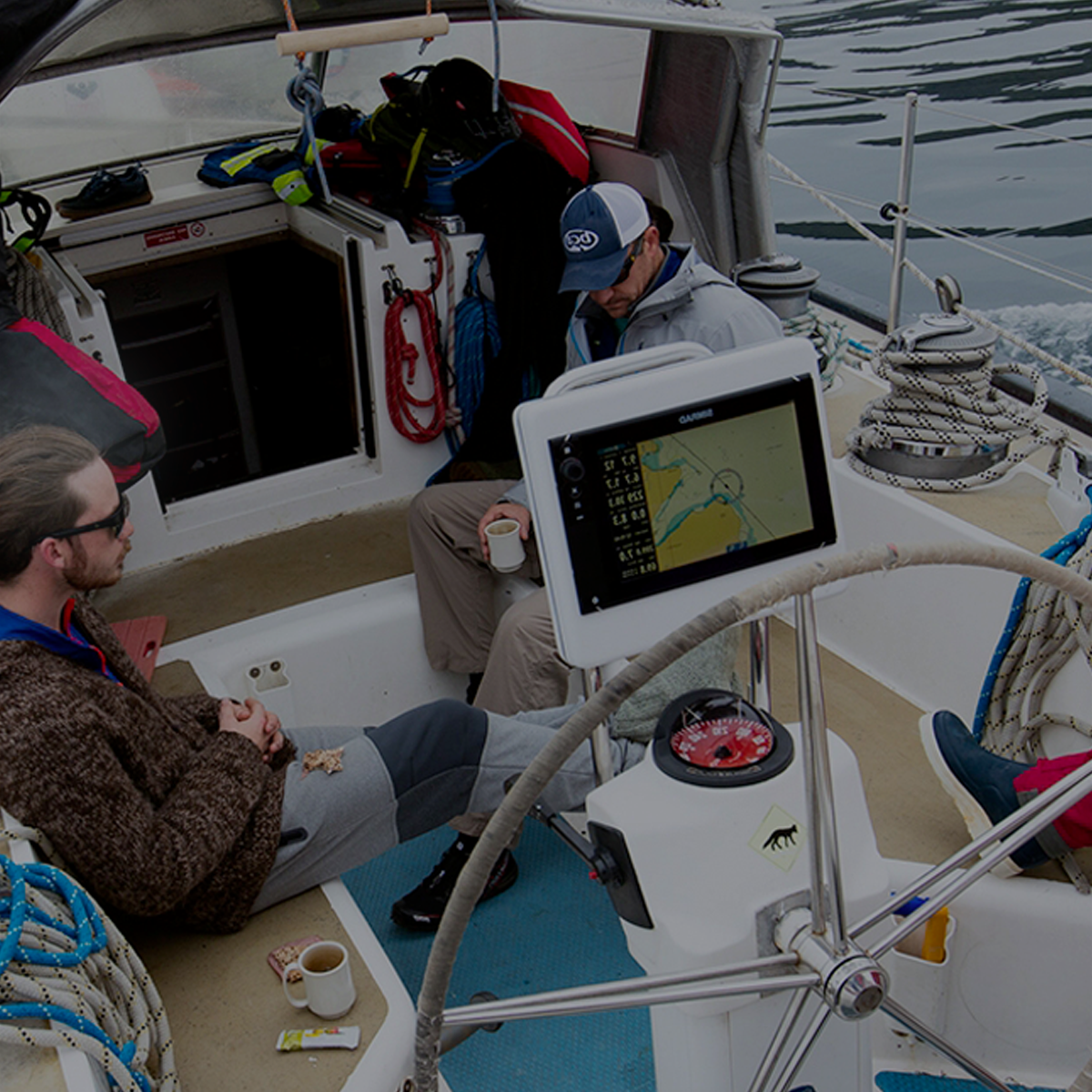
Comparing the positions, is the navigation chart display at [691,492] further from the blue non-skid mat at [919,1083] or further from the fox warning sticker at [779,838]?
the blue non-skid mat at [919,1083]

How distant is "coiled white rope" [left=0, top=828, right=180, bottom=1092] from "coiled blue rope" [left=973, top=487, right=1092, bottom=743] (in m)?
1.37

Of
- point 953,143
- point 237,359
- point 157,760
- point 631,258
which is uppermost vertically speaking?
point 631,258

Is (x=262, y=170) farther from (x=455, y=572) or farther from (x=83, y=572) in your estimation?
(x=83, y=572)

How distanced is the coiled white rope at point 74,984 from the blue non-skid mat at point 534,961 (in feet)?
2.16

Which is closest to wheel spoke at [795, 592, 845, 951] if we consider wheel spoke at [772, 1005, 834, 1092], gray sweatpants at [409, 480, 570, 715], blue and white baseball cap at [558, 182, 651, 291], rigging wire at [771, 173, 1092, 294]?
wheel spoke at [772, 1005, 834, 1092]

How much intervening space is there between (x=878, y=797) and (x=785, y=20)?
1548 cm

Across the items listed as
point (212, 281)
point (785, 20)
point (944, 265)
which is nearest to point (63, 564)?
point (212, 281)

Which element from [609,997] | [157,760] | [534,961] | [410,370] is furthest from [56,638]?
[410,370]

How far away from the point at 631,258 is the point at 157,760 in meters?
1.27

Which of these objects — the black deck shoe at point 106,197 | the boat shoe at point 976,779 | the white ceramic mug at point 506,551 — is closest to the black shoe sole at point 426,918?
the white ceramic mug at point 506,551

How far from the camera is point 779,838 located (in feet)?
3.74

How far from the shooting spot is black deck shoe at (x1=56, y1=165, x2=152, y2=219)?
3.49 meters

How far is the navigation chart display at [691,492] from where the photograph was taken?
127cm

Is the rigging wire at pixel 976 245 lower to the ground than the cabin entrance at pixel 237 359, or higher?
higher
